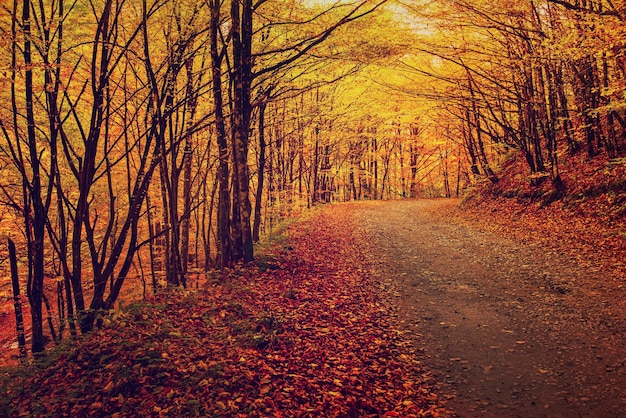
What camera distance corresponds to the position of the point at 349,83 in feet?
73.7

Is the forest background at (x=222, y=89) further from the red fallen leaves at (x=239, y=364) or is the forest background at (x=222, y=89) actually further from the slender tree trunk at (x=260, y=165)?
the red fallen leaves at (x=239, y=364)

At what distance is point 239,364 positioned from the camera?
17.5 ft

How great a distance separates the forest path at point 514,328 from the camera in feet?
14.5

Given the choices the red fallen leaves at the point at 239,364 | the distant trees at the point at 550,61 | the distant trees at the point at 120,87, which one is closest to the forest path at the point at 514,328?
the red fallen leaves at the point at 239,364

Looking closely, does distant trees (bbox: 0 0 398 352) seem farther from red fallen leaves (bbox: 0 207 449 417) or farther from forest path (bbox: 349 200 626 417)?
forest path (bbox: 349 200 626 417)

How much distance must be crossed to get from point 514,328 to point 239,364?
14.7 ft

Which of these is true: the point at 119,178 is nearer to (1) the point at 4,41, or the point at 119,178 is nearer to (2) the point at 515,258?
(1) the point at 4,41

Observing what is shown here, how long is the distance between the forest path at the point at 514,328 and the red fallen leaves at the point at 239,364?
58 cm

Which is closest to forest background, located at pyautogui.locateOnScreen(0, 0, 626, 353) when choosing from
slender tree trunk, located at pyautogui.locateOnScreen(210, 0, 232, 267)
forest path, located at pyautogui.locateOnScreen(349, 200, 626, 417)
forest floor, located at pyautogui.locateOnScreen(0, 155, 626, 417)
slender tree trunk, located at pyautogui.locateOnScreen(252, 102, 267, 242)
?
slender tree trunk, located at pyautogui.locateOnScreen(210, 0, 232, 267)

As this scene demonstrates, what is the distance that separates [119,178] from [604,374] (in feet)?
60.4

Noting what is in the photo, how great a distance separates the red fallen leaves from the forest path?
1.89ft

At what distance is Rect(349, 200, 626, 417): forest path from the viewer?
14.5 feet

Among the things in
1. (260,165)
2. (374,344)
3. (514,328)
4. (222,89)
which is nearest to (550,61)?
(514,328)

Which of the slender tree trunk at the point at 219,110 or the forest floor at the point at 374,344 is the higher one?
the slender tree trunk at the point at 219,110
